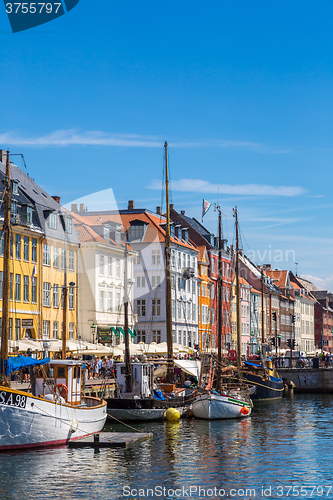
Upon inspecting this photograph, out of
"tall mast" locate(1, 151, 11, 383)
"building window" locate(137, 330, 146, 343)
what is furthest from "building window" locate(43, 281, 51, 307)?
"tall mast" locate(1, 151, 11, 383)

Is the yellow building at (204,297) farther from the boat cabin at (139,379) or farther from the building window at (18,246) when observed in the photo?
the boat cabin at (139,379)

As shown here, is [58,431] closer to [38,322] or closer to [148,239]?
[38,322]

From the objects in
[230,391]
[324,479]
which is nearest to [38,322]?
[230,391]

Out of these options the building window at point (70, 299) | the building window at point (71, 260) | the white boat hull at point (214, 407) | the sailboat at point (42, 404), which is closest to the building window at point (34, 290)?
the building window at point (70, 299)

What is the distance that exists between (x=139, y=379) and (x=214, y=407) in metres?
5.07

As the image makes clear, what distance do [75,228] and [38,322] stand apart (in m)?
14.9

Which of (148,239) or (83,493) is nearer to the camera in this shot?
(83,493)

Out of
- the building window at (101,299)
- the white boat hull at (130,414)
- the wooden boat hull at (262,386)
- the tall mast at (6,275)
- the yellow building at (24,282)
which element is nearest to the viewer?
the tall mast at (6,275)

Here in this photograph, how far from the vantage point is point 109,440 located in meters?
36.0

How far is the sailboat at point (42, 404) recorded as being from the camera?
3192 centimetres

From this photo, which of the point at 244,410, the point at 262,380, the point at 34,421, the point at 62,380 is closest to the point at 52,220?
the point at 262,380

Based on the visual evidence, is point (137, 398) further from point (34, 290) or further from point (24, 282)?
point (34, 290)

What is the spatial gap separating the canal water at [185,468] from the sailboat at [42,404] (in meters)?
0.82

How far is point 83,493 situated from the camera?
2580 centimetres
